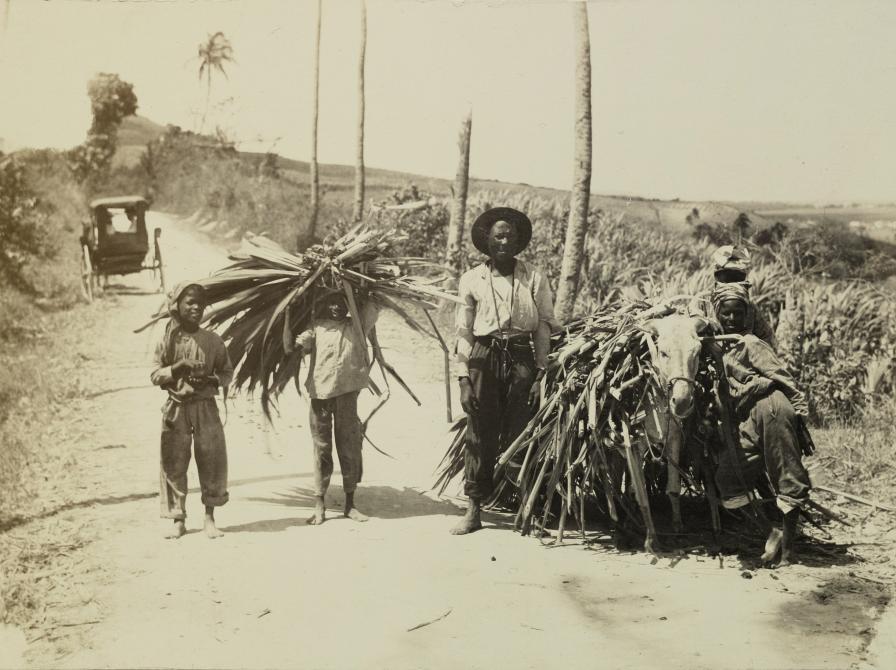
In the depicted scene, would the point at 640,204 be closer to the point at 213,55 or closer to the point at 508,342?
the point at 213,55

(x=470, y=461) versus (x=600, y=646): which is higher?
(x=470, y=461)

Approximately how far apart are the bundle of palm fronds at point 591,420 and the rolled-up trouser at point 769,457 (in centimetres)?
49

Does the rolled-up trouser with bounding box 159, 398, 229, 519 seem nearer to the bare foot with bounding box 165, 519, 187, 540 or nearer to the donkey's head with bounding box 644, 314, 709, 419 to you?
the bare foot with bounding box 165, 519, 187, 540

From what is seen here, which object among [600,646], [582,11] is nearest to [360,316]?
[600,646]

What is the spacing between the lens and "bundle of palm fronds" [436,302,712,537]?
504 cm

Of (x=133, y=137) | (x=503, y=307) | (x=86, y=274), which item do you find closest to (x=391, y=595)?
(x=503, y=307)

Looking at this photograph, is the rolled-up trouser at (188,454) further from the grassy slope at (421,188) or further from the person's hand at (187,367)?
the grassy slope at (421,188)

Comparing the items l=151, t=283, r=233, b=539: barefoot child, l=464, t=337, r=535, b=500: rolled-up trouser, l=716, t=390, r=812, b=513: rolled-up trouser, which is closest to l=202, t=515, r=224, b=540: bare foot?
l=151, t=283, r=233, b=539: barefoot child

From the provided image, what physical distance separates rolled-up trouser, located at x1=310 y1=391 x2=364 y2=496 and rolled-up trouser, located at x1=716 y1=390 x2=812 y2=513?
2.25m

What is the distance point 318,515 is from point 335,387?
2.63ft

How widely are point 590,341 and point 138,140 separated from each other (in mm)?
5915

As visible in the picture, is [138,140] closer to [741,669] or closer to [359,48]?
[359,48]

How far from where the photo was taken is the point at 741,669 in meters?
3.75

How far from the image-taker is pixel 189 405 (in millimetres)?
4941
